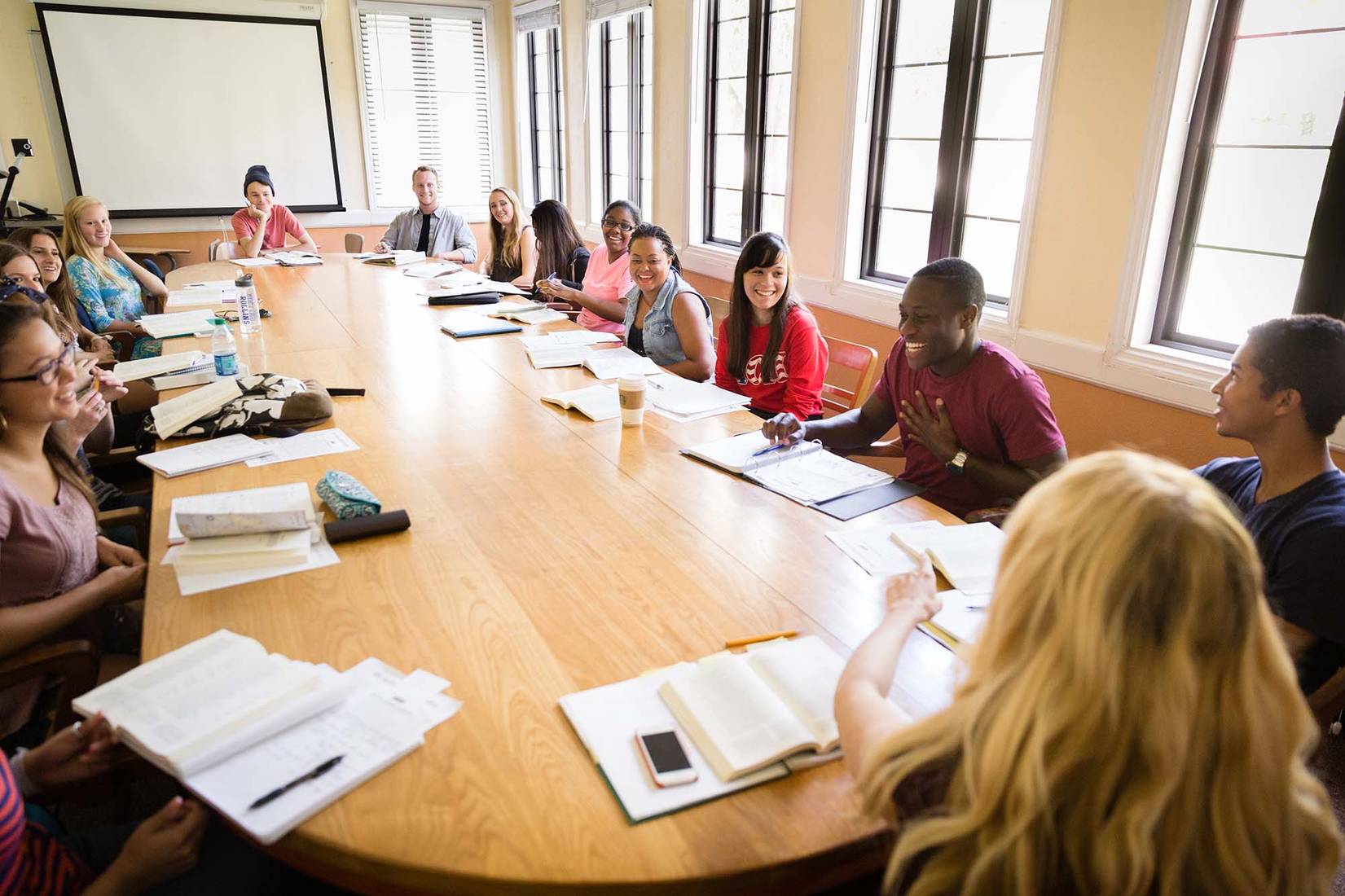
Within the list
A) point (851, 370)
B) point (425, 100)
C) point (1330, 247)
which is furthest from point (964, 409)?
point (425, 100)

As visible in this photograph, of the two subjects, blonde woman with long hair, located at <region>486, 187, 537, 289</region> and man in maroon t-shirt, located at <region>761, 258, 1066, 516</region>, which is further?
blonde woman with long hair, located at <region>486, 187, 537, 289</region>

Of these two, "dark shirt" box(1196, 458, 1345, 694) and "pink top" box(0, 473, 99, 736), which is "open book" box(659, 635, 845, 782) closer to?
"dark shirt" box(1196, 458, 1345, 694)

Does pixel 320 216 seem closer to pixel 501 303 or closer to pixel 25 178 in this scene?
pixel 25 178

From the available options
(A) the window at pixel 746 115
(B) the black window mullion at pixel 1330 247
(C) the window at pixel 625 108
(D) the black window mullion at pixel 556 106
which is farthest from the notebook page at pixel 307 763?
(D) the black window mullion at pixel 556 106

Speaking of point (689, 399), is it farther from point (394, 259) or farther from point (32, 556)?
point (394, 259)

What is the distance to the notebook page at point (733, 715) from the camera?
1.02m

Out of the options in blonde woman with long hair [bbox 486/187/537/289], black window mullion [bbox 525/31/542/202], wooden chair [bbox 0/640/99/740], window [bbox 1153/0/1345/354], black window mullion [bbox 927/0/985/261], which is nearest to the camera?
wooden chair [bbox 0/640/99/740]

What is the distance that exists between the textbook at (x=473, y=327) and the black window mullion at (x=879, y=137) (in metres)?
1.68

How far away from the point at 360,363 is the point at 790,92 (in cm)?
243

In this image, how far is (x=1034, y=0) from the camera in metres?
3.04

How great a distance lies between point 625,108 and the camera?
611 cm

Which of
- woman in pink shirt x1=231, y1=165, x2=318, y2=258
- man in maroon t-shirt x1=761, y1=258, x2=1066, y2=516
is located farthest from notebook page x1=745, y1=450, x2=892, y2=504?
woman in pink shirt x1=231, y1=165, x2=318, y2=258

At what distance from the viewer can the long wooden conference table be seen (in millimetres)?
908

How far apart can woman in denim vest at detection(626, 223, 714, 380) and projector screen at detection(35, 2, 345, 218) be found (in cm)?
492
